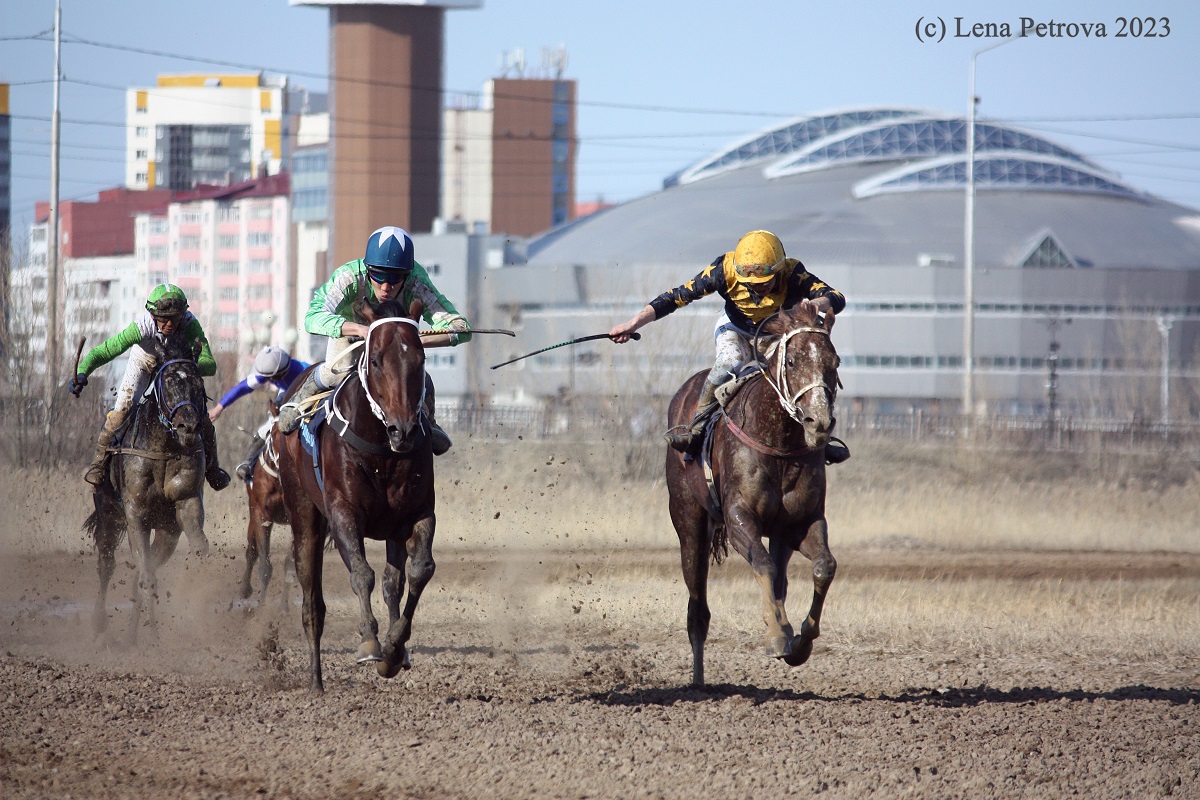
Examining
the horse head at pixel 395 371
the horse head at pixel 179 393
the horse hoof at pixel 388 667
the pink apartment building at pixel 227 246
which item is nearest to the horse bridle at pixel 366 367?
the horse head at pixel 395 371

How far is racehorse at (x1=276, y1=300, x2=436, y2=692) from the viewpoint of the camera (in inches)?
321

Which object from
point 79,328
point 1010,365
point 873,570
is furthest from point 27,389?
point 1010,365

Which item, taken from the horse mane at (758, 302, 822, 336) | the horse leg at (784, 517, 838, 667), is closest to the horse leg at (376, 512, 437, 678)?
the horse leg at (784, 517, 838, 667)

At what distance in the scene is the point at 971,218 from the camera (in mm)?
46688

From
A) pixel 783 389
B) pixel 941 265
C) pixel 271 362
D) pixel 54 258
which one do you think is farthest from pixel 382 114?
pixel 783 389

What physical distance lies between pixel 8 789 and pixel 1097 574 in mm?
15479

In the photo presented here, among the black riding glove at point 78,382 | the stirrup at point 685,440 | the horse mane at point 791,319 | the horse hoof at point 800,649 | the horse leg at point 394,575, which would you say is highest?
the horse mane at point 791,319

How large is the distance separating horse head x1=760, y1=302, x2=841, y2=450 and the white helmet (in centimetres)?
592

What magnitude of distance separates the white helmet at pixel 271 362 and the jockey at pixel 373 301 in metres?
3.53

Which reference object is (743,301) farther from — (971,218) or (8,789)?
(971,218)

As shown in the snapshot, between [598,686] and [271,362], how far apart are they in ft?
16.6

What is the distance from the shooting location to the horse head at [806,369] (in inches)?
320

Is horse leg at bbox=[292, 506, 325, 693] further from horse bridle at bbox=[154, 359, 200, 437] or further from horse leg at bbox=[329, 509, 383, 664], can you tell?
horse bridle at bbox=[154, 359, 200, 437]

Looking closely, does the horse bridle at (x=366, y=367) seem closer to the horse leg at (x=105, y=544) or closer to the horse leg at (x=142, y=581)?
the horse leg at (x=142, y=581)
